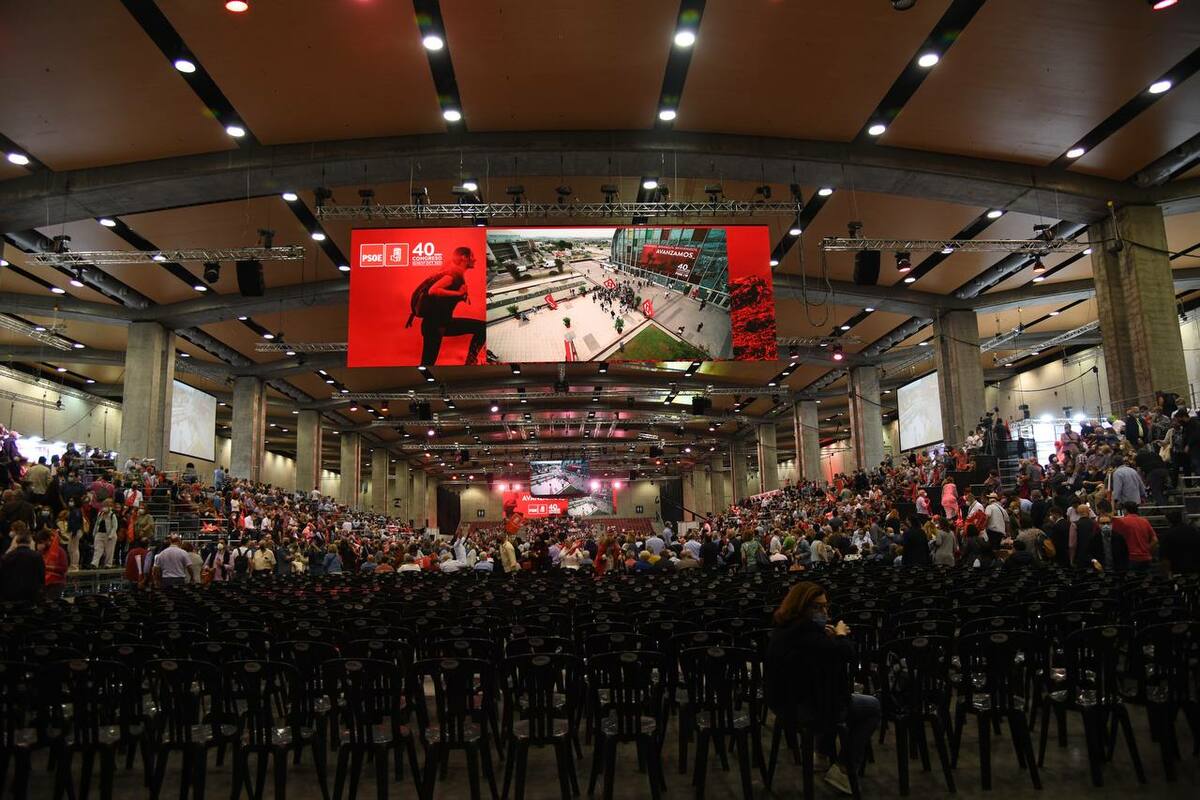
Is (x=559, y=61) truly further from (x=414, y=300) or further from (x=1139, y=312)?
(x=1139, y=312)

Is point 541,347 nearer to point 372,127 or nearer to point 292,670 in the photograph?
point 372,127

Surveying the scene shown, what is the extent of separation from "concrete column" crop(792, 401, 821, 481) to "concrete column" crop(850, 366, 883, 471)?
5.59 m

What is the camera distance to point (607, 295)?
14.4m

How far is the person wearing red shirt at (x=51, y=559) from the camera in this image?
10.2 metres

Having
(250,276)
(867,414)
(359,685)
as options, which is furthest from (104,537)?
(867,414)

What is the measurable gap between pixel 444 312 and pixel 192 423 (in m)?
18.6

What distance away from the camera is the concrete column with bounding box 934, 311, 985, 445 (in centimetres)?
2270

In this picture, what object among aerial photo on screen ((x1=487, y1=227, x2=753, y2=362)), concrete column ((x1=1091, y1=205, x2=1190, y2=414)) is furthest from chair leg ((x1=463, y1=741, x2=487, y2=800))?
concrete column ((x1=1091, y1=205, x2=1190, y2=414))

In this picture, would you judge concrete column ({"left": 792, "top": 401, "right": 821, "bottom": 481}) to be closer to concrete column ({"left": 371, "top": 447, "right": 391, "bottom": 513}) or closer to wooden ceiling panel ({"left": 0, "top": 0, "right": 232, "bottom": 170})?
concrete column ({"left": 371, "top": 447, "right": 391, "bottom": 513})

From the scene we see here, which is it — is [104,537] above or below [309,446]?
below

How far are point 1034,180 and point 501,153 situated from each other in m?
10.3

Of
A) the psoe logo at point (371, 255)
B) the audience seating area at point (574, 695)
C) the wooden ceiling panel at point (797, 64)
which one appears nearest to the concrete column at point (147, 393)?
the psoe logo at point (371, 255)

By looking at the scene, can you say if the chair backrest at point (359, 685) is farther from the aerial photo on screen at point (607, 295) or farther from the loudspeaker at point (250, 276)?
the loudspeaker at point (250, 276)

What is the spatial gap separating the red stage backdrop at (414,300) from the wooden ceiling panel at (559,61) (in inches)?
94.7
